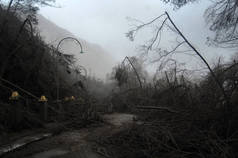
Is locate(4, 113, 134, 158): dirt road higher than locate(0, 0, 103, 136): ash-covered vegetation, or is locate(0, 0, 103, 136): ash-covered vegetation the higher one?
locate(0, 0, 103, 136): ash-covered vegetation

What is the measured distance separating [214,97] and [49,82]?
18.7ft

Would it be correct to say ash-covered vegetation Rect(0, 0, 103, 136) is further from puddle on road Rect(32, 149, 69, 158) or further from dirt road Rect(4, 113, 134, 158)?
puddle on road Rect(32, 149, 69, 158)

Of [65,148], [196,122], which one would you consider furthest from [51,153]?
[196,122]

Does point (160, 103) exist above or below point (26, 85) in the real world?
below

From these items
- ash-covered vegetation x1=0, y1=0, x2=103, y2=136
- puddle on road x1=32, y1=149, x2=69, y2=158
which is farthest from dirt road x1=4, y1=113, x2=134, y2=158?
ash-covered vegetation x1=0, y1=0, x2=103, y2=136

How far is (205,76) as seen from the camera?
4.61m

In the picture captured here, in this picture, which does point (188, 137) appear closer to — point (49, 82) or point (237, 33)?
point (237, 33)

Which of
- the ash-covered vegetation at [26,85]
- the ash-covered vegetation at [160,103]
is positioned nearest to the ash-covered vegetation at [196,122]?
the ash-covered vegetation at [160,103]

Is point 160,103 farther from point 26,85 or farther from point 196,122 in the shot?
point 26,85

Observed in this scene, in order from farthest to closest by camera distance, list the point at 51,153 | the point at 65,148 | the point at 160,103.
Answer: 1. the point at 160,103
2. the point at 65,148
3. the point at 51,153

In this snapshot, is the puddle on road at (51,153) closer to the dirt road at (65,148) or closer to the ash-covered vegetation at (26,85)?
the dirt road at (65,148)

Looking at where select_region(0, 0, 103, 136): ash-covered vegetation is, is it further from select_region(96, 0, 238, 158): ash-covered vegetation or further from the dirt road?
select_region(96, 0, 238, 158): ash-covered vegetation

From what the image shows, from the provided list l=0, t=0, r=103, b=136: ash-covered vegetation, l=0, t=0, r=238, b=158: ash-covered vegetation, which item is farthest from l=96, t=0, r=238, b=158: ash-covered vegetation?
l=0, t=0, r=103, b=136: ash-covered vegetation

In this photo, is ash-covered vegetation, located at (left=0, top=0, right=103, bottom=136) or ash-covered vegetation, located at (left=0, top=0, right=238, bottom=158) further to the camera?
ash-covered vegetation, located at (left=0, top=0, right=103, bottom=136)
